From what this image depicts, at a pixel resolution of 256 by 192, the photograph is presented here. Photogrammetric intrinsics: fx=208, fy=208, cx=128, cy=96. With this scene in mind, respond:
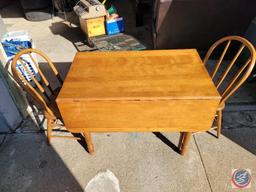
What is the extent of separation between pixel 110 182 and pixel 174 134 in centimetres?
84

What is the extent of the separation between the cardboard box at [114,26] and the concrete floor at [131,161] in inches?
82.6

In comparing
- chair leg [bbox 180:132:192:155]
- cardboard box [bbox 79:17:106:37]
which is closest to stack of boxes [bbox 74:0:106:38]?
cardboard box [bbox 79:17:106:37]

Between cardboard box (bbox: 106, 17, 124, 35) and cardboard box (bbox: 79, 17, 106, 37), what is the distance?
9 cm

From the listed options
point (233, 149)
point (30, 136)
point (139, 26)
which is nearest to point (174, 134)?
point (233, 149)

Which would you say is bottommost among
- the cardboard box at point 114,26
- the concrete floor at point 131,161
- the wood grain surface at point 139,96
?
the concrete floor at point 131,161

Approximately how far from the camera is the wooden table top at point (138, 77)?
1539 millimetres

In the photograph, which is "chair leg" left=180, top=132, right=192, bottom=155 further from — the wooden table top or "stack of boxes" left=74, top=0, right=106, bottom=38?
"stack of boxes" left=74, top=0, right=106, bottom=38

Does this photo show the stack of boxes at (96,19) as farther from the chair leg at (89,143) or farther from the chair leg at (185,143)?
the chair leg at (185,143)

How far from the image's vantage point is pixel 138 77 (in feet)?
5.63

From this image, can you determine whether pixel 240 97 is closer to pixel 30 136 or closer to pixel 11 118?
pixel 30 136

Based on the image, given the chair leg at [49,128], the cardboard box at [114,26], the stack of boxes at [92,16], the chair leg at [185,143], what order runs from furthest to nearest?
the cardboard box at [114,26] → the stack of boxes at [92,16] → the chair leg at [49,128] → the chair leg at [185,143]

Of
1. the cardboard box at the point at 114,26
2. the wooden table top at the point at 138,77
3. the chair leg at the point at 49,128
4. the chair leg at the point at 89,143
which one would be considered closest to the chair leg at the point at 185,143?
the wooden table top at the point at 138,77

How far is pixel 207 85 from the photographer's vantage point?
5.25 ft

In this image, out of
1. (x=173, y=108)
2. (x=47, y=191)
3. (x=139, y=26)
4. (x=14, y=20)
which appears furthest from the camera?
(x=14, y=20)
